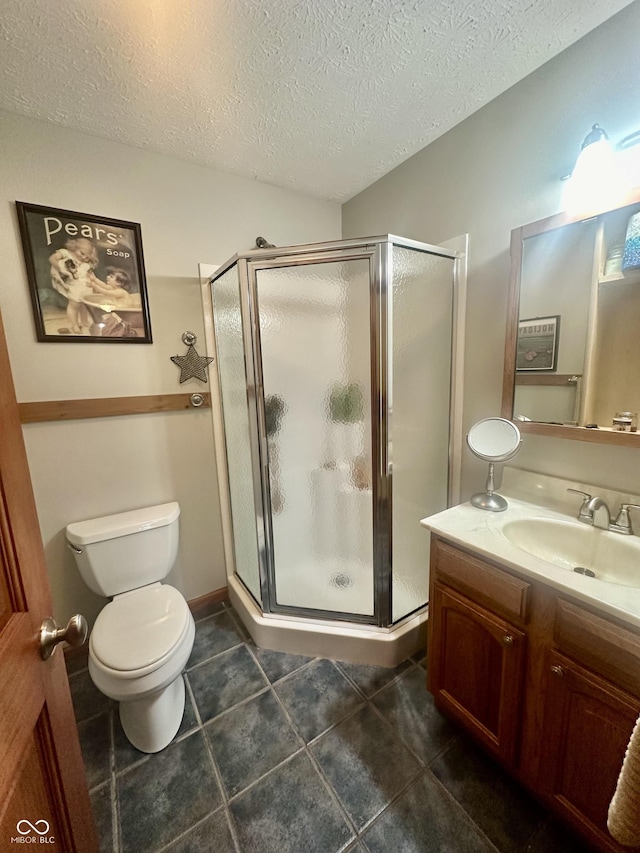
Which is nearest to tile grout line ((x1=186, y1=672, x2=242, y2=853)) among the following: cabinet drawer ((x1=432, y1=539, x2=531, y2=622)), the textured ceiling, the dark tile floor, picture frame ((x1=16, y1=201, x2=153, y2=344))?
the dark tile floor

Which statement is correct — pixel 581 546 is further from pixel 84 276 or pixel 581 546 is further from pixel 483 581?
pixel 84 276

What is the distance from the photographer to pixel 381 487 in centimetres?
154

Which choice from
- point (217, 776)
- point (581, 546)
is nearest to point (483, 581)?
point (581, 546)

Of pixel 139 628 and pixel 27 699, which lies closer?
pixel 27 699

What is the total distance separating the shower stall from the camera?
149 centimetres

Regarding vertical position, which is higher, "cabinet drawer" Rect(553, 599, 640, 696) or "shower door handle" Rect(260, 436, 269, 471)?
"shower door handle" Rect(260, 436, 269, 471)

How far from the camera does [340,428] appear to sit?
1.67 m

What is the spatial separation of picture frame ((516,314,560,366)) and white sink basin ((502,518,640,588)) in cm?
58

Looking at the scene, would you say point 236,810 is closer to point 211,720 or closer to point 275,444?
point 211,720

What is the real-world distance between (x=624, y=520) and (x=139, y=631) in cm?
177

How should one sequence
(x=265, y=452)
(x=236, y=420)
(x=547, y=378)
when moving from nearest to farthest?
(x=547, y=378) → (x=265, y=452) → (x=236, y=420)

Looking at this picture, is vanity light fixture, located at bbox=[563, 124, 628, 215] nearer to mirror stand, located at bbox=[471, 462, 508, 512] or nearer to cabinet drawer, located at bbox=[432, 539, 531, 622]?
mirror stand, located at bbox=[471, 462, 508, 512]

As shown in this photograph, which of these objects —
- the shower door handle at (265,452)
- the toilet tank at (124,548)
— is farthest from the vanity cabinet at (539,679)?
the toilet tank at (124,548)

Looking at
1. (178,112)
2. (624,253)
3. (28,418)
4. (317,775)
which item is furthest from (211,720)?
(178,112)
